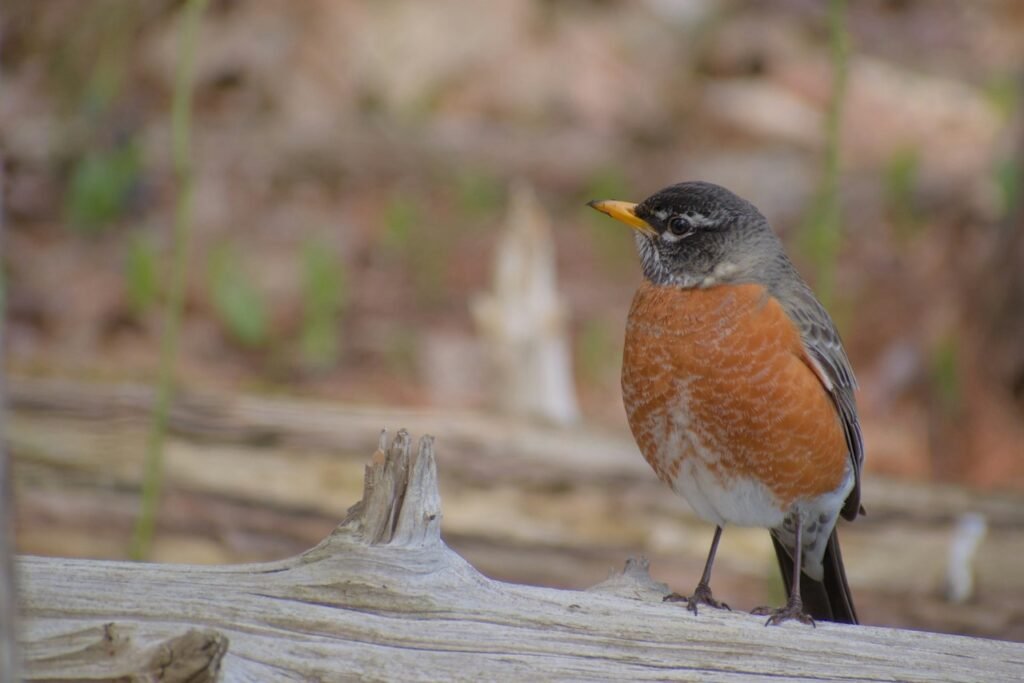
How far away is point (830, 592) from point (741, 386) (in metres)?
0.94

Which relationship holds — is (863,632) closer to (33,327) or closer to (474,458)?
(474,458)

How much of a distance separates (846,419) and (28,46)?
793 centimetres

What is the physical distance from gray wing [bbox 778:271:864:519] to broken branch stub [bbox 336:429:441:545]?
138 centimetres

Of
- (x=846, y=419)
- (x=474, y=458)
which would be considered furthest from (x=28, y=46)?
(x=846, y=419)

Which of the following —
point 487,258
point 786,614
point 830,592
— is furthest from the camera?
point 487,258

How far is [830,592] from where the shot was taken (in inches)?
160

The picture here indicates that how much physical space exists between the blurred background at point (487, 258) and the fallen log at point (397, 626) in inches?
58.8

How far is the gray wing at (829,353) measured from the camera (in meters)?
3.74

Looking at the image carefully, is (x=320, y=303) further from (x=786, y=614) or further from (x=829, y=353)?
(x=786, y=614)

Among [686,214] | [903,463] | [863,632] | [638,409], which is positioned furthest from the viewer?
[903,463]

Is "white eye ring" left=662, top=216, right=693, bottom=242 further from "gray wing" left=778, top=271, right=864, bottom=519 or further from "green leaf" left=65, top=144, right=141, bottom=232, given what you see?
"green leaf" left=65, top=144, right=141, bottom=232

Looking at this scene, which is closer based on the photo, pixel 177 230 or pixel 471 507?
pixel 177 230

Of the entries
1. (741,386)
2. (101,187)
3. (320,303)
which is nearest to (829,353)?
(741,386)

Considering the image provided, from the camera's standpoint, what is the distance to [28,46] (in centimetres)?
958
